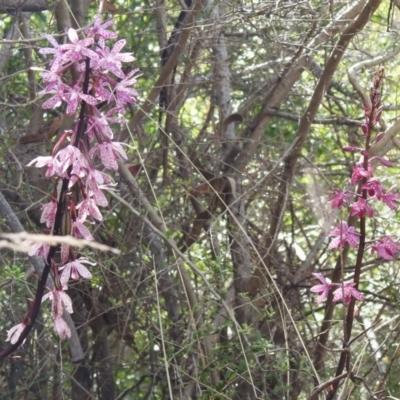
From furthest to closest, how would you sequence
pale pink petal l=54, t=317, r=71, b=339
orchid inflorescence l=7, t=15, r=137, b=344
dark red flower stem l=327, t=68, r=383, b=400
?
dark red flower stem l=327, t=68, r=383, b=400 < pale pink petal l=54, t=317, r=71, b=339 < orchid inflorescence l=7, t=15, r=137, b=344

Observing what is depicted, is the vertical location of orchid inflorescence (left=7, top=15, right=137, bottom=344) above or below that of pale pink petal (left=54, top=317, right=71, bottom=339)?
above

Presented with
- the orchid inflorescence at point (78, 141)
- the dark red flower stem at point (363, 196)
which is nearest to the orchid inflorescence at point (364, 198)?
the dark red flower stem at point (363, 196)

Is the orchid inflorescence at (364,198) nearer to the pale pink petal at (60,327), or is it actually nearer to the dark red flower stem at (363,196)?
the dark red flower stem at (363,196)

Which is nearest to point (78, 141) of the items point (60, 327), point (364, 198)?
point (60, 327)

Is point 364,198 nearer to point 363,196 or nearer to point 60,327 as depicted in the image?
point 363,196

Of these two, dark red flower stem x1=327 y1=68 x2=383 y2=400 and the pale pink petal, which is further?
dark red flower stem x1=327 y1=68 x2=383 y2=400

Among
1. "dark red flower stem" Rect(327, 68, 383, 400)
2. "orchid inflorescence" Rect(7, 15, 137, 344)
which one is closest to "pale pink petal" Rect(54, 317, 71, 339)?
"orchid inflorescence" Rect(7, 15, 137, 344)

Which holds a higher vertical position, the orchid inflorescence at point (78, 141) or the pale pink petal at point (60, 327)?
the orchid inflorescence at point (78, 141)

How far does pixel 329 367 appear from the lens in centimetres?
373

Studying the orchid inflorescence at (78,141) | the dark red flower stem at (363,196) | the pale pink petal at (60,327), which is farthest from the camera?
the dark red flower stem at (363,196)

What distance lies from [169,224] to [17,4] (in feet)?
3.74

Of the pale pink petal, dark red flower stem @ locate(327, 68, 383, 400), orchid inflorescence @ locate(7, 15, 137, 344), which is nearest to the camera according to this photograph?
orchid inflorescence @ locate(7, 15, 137, 344)

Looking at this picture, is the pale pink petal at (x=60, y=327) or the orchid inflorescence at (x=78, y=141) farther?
the pale pink petal at (x=60, y=327)

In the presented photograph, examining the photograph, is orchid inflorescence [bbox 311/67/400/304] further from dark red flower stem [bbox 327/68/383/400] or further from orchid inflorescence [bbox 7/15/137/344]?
orchid inflorescence [bbox 7/15/137/344]
